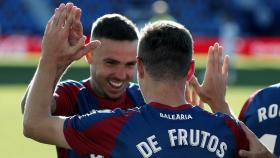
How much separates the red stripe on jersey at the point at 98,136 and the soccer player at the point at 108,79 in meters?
1.19

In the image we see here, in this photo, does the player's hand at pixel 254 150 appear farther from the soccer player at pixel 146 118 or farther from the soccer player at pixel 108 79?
the soccer player at pixel 108 79

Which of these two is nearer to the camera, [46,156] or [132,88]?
[132,88]

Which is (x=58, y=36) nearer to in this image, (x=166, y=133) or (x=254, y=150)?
(x=166, y=133)

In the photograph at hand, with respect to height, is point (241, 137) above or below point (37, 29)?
below

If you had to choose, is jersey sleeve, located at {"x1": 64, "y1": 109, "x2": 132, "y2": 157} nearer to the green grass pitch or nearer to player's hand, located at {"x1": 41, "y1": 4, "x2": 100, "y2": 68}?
player's hand, located at {"x1": 41, "y1": 4, "x2": 100, "y2": 68}

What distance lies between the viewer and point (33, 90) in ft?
13.8

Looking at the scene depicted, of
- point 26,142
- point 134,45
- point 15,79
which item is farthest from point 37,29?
point 134,45

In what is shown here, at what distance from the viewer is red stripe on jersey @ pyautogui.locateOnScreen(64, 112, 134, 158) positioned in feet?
13.8

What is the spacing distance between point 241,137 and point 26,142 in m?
8.95

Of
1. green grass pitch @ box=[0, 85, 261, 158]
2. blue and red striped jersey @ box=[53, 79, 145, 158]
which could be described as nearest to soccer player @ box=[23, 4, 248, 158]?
blue and red striped jersey @ box=[53, 79, 145, 158]

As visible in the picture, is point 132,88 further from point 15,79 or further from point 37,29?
point 37,29

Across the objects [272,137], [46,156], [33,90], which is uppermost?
[33,90]

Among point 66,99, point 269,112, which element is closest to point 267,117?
point 269,112

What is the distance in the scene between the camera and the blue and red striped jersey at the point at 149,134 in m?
4.17
